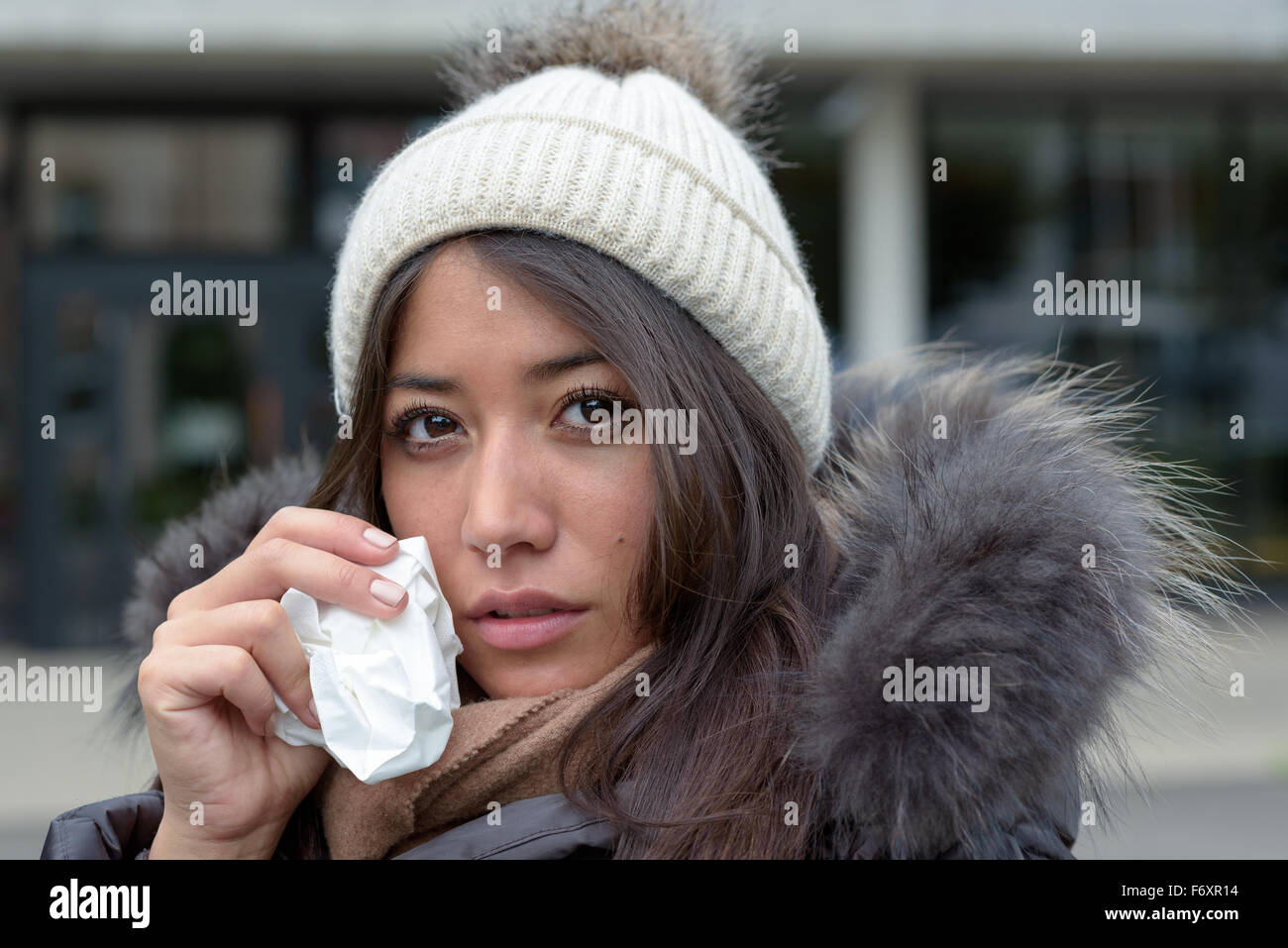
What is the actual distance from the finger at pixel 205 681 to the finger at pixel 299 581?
0.27 ft

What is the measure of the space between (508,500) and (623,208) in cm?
49

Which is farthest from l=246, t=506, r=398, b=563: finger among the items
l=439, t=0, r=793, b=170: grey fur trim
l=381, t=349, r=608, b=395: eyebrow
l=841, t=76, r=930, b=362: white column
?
l=841, t=76, r=930, b=362: white column

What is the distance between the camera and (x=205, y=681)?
1.48 metres

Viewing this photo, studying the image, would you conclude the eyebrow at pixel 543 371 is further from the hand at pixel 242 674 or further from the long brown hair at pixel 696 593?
the hand at pixel 242 674

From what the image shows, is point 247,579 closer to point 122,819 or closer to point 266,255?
point 122,819

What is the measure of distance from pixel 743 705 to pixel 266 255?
816cm

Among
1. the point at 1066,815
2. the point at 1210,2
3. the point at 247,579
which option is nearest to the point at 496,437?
the point at 247,579

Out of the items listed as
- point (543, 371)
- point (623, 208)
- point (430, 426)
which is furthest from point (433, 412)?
point (623, 208)

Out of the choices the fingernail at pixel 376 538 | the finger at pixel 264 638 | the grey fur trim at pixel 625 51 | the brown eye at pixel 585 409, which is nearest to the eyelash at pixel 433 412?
the brown eye at pixel 585 409

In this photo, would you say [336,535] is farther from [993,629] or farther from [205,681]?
[993,629]

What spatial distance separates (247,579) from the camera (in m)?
1.53

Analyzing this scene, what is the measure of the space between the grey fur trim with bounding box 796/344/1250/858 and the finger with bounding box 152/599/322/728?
683 mm

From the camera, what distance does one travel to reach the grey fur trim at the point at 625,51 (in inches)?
82.1

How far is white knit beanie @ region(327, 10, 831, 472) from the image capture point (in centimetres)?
167
